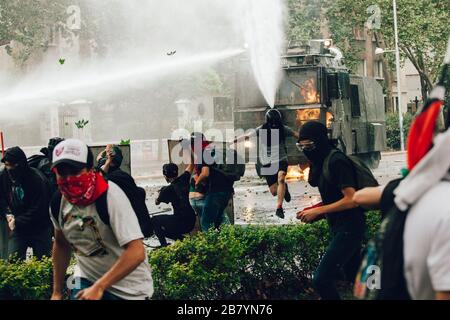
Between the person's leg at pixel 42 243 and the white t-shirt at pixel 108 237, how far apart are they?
3454 millimetres

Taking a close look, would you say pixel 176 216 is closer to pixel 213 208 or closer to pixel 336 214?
pixel 213 208

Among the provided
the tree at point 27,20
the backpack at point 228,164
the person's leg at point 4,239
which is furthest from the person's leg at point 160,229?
the tree at point 27,20

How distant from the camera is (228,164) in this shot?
31.8 feet

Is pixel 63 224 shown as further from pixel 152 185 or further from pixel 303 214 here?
pixel 152 185

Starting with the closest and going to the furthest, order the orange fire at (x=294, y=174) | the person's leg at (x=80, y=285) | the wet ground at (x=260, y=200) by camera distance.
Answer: the person's leg at (x=80, y=285)
the wet ground at (x=260, y=200)
the orange fire at (x=294, y=174)

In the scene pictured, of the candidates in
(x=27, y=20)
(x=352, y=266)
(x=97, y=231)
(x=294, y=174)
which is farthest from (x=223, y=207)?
(x=27, y=20)

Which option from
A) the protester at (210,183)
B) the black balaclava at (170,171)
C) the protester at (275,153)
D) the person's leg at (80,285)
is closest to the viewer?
the person's leg at (80,285)

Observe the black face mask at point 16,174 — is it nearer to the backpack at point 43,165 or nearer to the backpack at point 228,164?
the backpack at point 43,165

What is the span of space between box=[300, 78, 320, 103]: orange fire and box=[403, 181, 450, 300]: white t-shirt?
17060mm

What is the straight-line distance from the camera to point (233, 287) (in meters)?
7.02

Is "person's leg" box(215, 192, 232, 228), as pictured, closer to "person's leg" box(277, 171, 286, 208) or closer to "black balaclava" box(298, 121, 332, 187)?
"black balaclava" box(298, 121, 332, 187)

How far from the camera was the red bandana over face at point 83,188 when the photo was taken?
4215 mm

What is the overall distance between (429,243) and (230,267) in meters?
4.35
